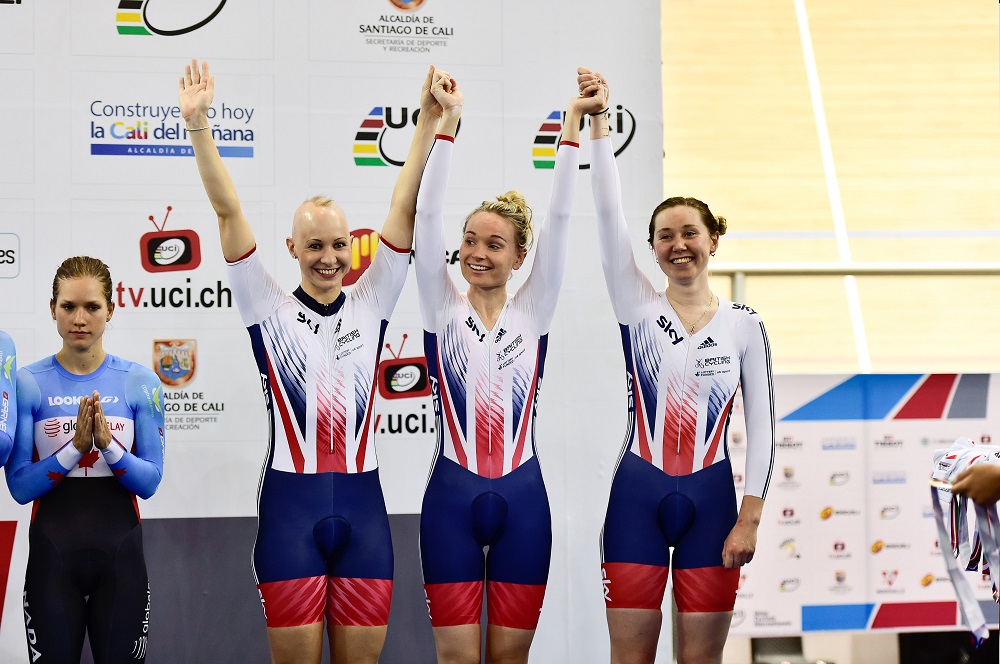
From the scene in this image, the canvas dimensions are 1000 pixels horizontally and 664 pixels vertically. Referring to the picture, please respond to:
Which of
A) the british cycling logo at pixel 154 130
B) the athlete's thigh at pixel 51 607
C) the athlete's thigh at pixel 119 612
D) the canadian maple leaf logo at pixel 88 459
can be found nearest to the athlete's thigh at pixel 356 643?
the athlete's thigh at pixel 119 612

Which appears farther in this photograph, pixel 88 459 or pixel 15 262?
pixel 15 262

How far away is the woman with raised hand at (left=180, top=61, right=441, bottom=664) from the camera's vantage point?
2.94 meters

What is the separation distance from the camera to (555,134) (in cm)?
443

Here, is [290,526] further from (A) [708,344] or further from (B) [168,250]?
(B) [168,250]

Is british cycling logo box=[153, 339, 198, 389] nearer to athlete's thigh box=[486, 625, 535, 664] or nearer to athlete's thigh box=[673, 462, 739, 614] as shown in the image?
athlete's thigh box=[486, 625, 535, 664]

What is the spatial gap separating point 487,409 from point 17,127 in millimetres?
2735

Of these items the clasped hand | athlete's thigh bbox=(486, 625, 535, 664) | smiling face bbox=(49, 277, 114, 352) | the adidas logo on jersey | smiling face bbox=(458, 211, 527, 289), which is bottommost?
athlete's thigh bbox=(486, 625, 535, 664)

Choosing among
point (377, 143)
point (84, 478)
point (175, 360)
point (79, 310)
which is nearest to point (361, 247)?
point (377, 143)

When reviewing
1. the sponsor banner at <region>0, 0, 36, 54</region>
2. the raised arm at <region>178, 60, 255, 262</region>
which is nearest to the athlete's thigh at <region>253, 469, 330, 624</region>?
the raised arm at <region>178, 60, 255, 262</region>

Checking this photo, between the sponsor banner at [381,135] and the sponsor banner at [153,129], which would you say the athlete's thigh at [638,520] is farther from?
the sponsor banner at [153,129]

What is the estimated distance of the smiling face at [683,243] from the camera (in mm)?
3168

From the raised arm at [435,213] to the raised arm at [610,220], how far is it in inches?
18.7

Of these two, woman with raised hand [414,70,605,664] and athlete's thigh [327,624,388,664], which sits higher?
woman with raised hand [414,70,605,664]

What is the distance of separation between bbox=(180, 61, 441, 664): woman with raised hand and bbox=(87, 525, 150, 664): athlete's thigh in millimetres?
562
